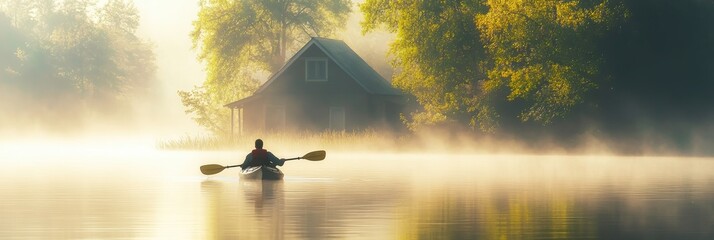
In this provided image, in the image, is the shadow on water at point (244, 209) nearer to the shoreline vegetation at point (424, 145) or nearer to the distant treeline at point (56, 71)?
the shoreline vegetation at point (424, 145)

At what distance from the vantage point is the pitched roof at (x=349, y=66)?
79.1 m

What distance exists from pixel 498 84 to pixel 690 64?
884 cm

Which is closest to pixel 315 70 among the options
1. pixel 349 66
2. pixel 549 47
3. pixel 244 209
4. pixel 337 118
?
pixel 349 66

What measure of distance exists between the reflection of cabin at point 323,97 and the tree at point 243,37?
44.9 ft

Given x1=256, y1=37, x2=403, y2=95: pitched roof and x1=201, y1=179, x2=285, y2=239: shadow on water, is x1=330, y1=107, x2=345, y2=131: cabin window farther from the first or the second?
x1=201, y1=179, x2=285, y2=239: shadow on water

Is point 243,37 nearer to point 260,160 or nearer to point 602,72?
point 602,72

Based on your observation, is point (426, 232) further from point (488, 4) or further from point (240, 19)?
point (240, 19)

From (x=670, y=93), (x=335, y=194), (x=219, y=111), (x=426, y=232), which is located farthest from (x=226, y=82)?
(x=426, y=232)

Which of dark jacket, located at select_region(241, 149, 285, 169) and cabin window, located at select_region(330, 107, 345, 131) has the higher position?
cabin window, located at select_region(330, 107, 345, 131)

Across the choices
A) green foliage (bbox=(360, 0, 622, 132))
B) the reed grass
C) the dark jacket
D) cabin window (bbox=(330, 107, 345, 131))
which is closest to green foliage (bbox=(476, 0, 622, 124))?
green foliage (bbox=(360, 0, 622, 132))

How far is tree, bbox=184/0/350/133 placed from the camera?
95438 millimetres

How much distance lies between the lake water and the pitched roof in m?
29.8

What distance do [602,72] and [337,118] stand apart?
67.3 ft

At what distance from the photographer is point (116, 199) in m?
30.3
